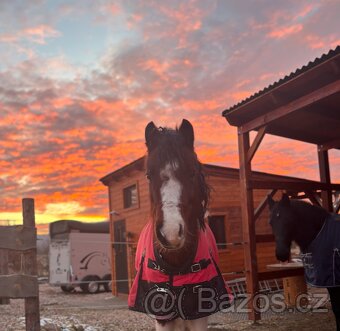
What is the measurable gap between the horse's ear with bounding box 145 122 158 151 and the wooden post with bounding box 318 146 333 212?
28.4 feet

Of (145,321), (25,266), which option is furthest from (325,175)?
(25,266)

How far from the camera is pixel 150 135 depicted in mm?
3658

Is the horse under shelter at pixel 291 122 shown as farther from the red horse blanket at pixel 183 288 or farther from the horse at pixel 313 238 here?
the red horse blanket at pixel 183 288

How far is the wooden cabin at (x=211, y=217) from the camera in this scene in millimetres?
15711

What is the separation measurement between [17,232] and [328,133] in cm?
840

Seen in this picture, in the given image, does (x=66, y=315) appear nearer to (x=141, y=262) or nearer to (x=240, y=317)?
(x=240, y=317)

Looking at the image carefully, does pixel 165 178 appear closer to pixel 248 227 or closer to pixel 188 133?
pixel 188 133

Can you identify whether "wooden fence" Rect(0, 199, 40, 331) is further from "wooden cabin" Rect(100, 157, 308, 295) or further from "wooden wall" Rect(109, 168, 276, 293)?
"wooden wall" Rect(109, 168, 276, 293)

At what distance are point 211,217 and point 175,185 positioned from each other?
12.6 metres

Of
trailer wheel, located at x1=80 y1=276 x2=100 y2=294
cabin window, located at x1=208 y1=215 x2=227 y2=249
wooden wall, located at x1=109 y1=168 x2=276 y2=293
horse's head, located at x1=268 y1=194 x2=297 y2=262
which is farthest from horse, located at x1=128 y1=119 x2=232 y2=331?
trailer wheel, located at x1=80 y1=276 x2=100 y2=294

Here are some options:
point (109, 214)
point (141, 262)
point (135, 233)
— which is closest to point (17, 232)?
point (141, 262)

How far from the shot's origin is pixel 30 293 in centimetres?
559

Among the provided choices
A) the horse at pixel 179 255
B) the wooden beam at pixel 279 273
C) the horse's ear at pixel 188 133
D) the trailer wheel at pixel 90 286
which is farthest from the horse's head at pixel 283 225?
the trailer wheel at pixel 90 286

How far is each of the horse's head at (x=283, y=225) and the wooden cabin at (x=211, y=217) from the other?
22.2 feet
